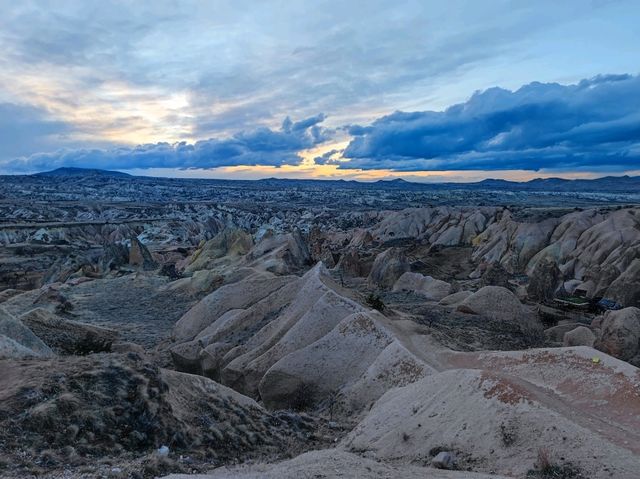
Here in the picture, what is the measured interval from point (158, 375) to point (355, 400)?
4.70 metres

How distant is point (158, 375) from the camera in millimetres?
9883

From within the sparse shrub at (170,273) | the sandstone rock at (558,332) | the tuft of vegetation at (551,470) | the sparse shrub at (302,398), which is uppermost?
the tuft of vegetation at (551,470)

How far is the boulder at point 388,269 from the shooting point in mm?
32722

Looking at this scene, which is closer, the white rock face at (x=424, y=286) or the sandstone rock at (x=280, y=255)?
the white rock face at (x=424, y=286)

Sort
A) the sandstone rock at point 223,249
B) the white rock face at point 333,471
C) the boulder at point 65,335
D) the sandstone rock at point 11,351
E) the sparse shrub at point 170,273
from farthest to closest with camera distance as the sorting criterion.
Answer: the sandstone rock at point 223,249
the sparse shrub at point 170,273
the boulder at point 65,335
the sandstone rock at point 11,351
the white rock face at point 333,471

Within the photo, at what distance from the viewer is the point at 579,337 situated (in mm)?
18219

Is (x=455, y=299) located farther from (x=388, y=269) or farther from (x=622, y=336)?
(x=388, y=269)

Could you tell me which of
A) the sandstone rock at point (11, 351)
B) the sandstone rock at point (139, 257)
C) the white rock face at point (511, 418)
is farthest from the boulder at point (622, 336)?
the sandstone rock at point (139, 257)

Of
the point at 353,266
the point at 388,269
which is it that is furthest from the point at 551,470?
the point at 353,266

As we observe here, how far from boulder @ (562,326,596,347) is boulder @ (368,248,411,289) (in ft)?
46.3

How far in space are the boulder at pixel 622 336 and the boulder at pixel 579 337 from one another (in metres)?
1.52

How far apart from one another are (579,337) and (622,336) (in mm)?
2762

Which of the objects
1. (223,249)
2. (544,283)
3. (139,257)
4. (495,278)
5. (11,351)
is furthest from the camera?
(139,257)

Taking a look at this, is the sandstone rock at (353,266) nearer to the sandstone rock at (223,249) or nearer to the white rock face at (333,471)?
the sandstone rock at (223,249)
